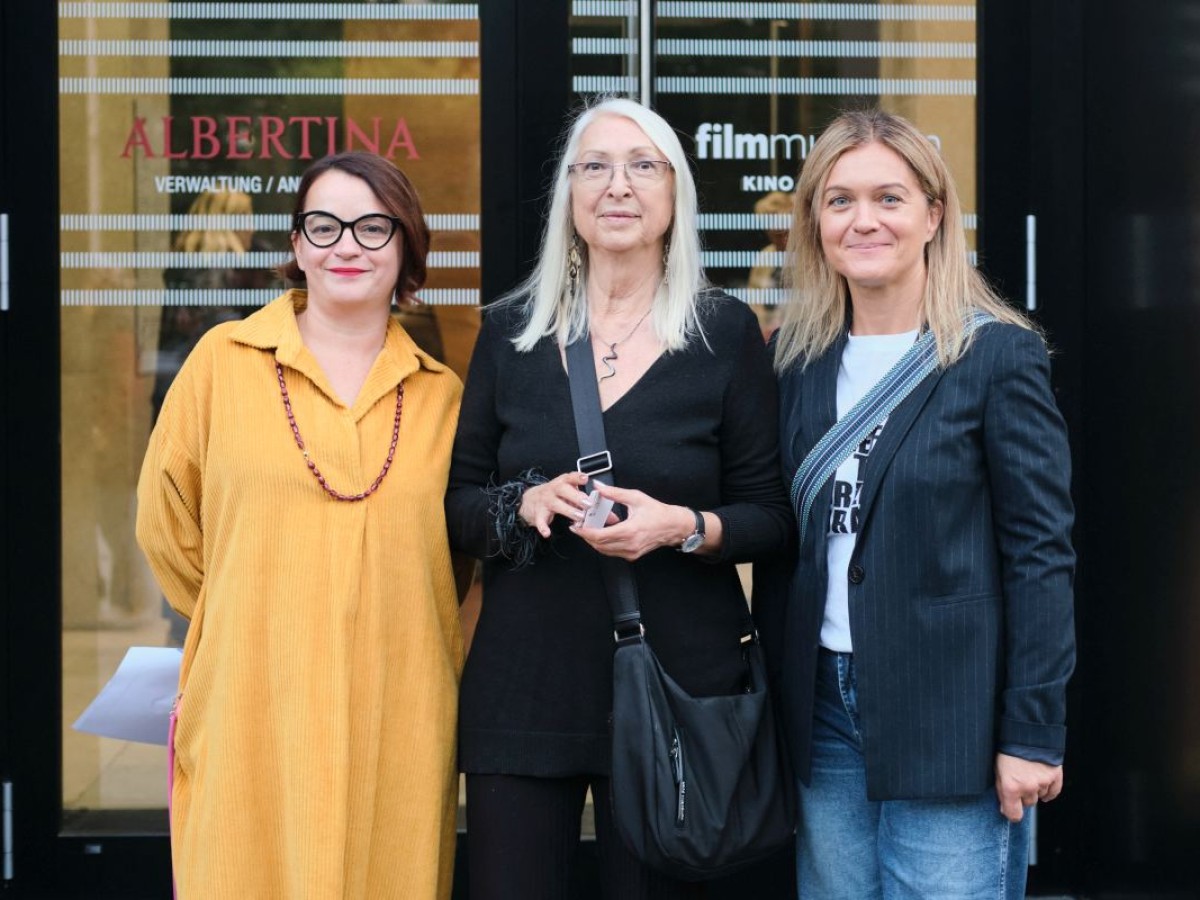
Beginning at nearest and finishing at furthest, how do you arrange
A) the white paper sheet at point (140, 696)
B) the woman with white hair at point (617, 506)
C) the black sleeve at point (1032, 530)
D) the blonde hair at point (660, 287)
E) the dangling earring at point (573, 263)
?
1. the black sleeve at point (1032, 530)
2. the woman with white hair at point (617, 506)
3. the blonde hair at point (660, 287)
4. the dangling earring at point (573, 263)
5. the white paper sheet at point (140, 696)

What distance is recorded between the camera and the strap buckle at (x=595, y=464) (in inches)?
108

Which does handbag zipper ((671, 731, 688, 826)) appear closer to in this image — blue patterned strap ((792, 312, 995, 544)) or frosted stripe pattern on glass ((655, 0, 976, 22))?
blue patterned strap ((792, 312, 995, 544))

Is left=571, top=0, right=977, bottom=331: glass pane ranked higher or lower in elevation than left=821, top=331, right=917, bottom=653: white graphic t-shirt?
higher

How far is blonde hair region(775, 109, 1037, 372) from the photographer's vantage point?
274cm

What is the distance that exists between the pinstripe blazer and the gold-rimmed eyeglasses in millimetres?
691

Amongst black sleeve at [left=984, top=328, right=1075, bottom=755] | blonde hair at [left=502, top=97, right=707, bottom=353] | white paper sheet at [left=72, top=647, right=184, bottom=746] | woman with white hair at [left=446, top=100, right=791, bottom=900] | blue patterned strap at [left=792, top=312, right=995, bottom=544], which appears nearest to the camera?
black sleeve at [left=984, top=328, right=1075, bottom=755]

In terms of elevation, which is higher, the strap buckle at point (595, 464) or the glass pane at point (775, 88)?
the glass pane at point (775, 88)

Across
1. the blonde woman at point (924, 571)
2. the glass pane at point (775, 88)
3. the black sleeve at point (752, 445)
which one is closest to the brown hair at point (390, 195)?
the black sleeve at point (752, 445)

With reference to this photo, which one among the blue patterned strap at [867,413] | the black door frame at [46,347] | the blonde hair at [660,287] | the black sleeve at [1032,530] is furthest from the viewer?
the black door frame at [46,347]

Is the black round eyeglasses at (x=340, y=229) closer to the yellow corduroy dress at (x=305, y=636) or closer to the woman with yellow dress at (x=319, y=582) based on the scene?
the woman with yellow dress at (x=319, y=582)

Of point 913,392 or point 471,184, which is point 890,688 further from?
point 471,184

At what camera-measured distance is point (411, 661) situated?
9.68 ft

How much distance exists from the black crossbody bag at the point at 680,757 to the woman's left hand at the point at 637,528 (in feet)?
0.31

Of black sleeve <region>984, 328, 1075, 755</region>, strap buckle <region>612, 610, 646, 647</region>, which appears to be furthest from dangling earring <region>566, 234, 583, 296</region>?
black sleeve <region>984, 328, 1075, 755</region>
